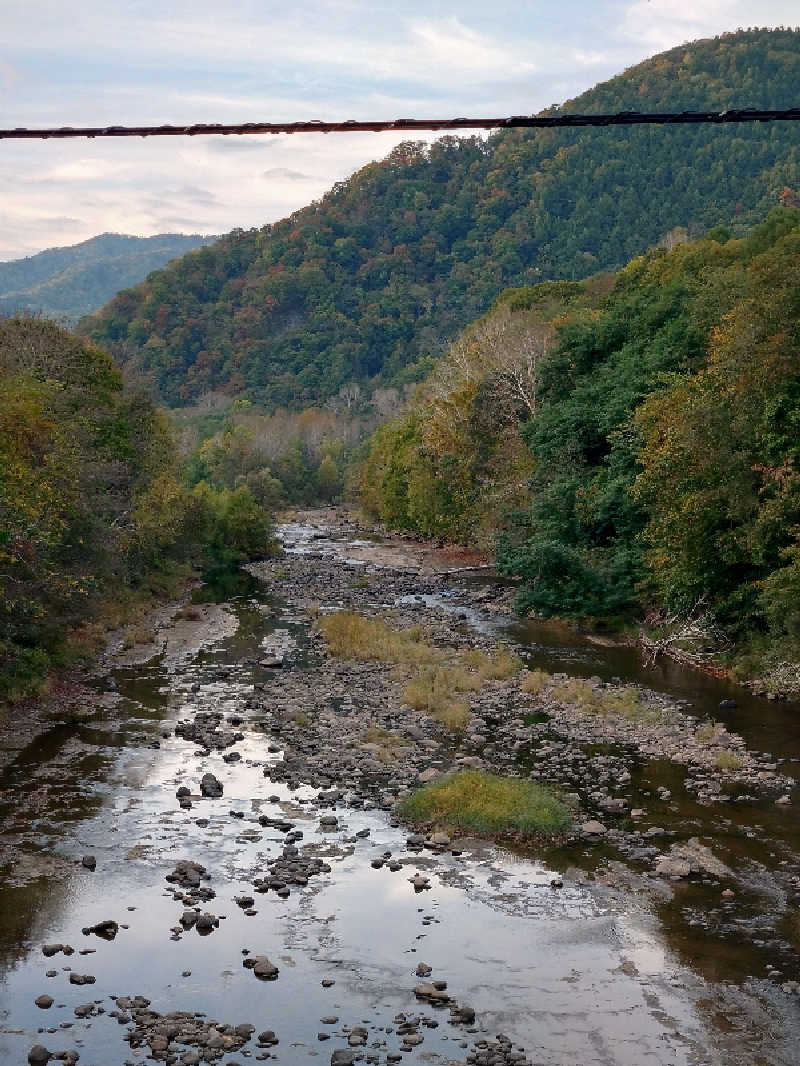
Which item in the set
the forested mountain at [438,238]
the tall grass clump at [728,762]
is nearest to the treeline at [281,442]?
the forested mountain at [438,238]

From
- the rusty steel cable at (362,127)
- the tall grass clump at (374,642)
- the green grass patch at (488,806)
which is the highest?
the rusty steel cable at (362,127)

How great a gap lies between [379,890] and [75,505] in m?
18.7

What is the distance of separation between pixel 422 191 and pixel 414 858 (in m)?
Result: 155

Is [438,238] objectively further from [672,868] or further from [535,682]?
[672,868]

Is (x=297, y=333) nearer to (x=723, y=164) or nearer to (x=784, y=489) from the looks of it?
(x=723, y=164)

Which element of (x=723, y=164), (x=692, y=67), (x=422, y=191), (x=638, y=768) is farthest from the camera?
(x=422, y=191)

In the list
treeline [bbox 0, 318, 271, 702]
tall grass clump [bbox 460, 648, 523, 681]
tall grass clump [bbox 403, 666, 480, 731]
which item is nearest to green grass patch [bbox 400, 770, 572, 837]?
tall grass clump [bbox 403, 666, 480, 731]

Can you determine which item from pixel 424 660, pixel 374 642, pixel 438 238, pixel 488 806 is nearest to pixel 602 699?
pixel 424 660

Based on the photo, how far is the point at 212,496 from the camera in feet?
221

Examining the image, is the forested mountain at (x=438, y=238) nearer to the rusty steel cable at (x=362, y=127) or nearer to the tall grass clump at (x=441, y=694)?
the tall grass clump at (x=441, y=694)

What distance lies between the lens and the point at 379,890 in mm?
18125

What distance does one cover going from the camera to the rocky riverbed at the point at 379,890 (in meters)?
13.9

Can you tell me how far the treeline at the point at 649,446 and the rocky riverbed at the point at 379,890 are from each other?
5.74m

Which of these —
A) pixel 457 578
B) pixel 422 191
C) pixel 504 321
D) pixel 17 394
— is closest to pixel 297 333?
pixel 422 191
